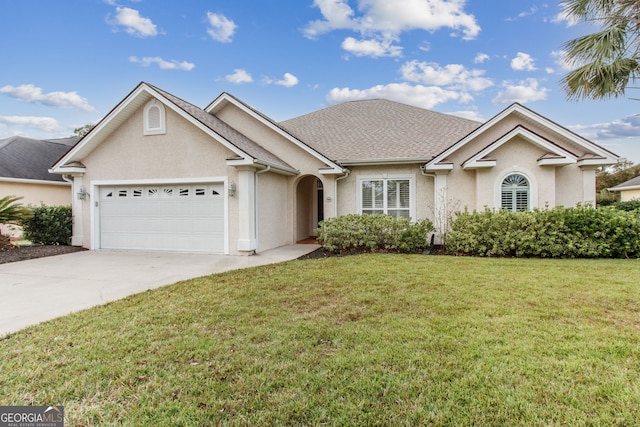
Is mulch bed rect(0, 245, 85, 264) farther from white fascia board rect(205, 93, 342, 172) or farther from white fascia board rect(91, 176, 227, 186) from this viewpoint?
white fascia board rect(205, 93, 342, 172)

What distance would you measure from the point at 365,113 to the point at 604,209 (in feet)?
40.2

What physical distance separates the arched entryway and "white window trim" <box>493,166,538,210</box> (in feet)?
26.6

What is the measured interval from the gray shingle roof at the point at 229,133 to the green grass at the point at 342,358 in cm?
666

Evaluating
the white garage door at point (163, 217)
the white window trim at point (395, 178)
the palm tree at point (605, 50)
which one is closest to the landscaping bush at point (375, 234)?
the white window trim at point (395, 178)

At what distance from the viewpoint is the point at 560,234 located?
10.3 m

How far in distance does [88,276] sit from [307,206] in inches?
406

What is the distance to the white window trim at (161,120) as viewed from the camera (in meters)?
12.1

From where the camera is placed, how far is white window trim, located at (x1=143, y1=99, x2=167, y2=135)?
478 inches

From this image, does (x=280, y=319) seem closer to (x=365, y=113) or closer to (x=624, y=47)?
(x=624, y=47)

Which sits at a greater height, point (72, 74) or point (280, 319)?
point (72, 74)

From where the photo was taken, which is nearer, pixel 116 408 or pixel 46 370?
pixel 116 408

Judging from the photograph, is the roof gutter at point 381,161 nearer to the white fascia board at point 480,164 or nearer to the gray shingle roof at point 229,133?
the white fascia board at point 480,164

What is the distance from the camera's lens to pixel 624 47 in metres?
10.8

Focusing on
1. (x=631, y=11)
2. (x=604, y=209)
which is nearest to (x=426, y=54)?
(x=631, y=11)
